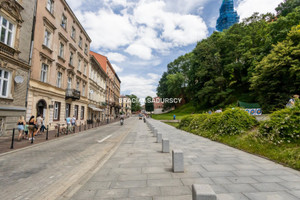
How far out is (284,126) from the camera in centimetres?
587

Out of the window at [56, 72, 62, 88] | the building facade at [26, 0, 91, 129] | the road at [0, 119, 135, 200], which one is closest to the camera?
the road at [0, 119, 135, 200]

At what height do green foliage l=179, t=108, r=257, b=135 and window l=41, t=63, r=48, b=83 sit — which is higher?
window l=41, t=63, r=48, b=83

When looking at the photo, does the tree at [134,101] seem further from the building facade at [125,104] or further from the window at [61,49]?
the window at [61,49]

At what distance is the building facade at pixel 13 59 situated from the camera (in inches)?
428

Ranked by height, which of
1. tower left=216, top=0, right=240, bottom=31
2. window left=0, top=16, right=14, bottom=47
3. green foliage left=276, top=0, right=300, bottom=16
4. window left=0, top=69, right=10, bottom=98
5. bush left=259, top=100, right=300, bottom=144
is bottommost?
bush left=259, top=100, right=300, bottom=144

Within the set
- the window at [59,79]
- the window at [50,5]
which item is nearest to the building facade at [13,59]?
the window at [50,5]

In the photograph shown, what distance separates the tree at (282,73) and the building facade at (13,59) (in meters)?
24.9

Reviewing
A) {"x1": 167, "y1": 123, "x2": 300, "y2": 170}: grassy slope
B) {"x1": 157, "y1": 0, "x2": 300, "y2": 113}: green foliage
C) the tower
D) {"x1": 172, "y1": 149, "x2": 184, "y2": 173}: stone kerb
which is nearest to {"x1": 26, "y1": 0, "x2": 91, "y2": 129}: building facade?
{"x1": 172, "y1": 149, "x2": 184, "y2": 173}: stone kerb

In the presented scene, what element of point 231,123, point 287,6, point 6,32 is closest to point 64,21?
point 6,32

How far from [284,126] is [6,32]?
677 inches

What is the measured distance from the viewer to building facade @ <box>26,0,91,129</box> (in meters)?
14.2

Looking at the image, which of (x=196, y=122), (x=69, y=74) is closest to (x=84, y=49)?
(x=69, y=74)

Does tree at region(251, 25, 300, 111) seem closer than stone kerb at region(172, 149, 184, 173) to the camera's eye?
No

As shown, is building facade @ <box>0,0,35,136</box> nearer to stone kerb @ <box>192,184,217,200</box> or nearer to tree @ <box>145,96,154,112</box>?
stone kerb @ <box>192,184,217,200</box>
